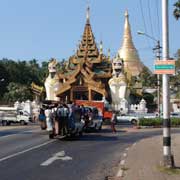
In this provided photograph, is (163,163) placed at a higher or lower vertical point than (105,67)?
lower

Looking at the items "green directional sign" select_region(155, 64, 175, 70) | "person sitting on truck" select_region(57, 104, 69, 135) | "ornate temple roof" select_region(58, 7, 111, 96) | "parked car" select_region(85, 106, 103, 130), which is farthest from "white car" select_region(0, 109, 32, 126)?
"green directional sign" select_region(155, 64, 175, 70)

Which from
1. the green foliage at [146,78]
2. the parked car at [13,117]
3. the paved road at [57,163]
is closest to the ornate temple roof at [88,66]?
the green foliage at [146,78]

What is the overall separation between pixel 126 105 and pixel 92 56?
53.7 ft

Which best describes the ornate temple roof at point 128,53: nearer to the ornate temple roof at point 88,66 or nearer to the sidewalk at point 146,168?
the ornate temple roof at point 88,66

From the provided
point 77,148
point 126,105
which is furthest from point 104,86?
point 77,148

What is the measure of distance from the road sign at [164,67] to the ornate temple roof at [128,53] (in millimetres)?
102597

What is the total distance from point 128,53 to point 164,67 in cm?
10487

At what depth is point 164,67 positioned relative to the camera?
16094 millimetres

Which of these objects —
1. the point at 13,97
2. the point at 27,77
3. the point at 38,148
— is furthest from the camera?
the point at 27,77

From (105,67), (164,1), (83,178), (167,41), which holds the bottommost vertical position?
(83,178)

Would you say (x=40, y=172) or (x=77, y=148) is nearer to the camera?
(x=40, y=172)

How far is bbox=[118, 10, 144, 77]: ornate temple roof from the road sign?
102597 mm

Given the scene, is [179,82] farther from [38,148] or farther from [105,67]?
[38,148]

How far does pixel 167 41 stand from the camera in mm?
16125
